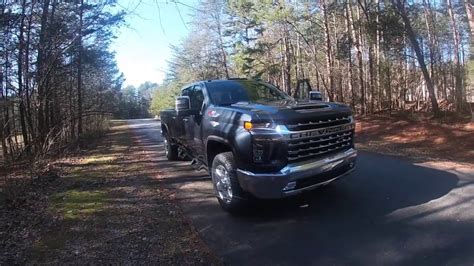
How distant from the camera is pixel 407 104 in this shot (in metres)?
20.5

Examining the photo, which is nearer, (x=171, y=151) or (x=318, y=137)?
(x=318, y=137)

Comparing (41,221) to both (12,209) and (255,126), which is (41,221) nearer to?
(12,209)

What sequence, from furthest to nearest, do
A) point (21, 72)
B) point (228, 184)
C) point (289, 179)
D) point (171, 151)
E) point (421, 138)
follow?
point (21, 72) → point (421, 138) → point (171, 151) → point (228, 184) → point (289, 179)

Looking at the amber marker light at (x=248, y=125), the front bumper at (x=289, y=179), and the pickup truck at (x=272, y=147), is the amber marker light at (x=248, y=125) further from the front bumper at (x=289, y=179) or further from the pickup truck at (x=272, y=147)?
the front bumper at (x=289, y=179)

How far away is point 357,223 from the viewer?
4820 millimetres

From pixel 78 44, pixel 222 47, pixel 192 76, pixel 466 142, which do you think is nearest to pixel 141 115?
pixel 192 76

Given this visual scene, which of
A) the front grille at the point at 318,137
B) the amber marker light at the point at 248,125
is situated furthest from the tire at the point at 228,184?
the front grille at the point at 318,137

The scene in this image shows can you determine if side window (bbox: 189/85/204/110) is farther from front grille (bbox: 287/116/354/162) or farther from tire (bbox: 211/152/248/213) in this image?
front grille (bbox: 287/116/354/162)

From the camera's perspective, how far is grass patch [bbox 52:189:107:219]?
6.14 meters

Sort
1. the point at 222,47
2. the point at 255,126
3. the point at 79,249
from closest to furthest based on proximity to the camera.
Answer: the point at 79,249
the point at 255,126
the point at 222,47

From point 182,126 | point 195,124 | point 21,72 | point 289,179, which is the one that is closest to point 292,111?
point 289,179

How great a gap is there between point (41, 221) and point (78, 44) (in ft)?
39.5

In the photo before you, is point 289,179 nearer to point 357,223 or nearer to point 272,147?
point 272,147

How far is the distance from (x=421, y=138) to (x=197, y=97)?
8.50 m
